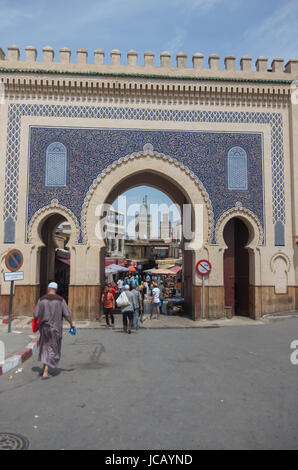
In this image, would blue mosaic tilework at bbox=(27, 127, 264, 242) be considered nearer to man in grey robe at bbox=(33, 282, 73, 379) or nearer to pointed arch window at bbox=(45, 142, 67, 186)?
pointed arch window at bbox=(45, 142, 67, 186)

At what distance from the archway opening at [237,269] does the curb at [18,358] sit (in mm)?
7475

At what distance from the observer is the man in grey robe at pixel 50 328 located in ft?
18.3

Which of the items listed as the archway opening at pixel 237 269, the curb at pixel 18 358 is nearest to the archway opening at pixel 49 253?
the curb at pixel 18 358

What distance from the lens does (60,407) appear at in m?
4.26

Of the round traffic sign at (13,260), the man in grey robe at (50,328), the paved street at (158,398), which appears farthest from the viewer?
the round traffic sign at (13,260)

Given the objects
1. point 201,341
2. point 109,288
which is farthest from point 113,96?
point 201,341

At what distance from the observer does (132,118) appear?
12242mm

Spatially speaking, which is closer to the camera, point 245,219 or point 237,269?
point 245,219

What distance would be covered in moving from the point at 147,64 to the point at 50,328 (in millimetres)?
9890

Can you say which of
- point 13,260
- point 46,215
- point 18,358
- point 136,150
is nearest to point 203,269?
point 136,150

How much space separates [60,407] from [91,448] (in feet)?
3.78

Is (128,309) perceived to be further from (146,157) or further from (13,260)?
(146,157)

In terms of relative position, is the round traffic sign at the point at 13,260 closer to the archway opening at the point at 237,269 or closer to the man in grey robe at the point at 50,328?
the man in grey robe at the point at 50,328

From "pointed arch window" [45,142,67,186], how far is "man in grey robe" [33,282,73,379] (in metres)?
6.65
